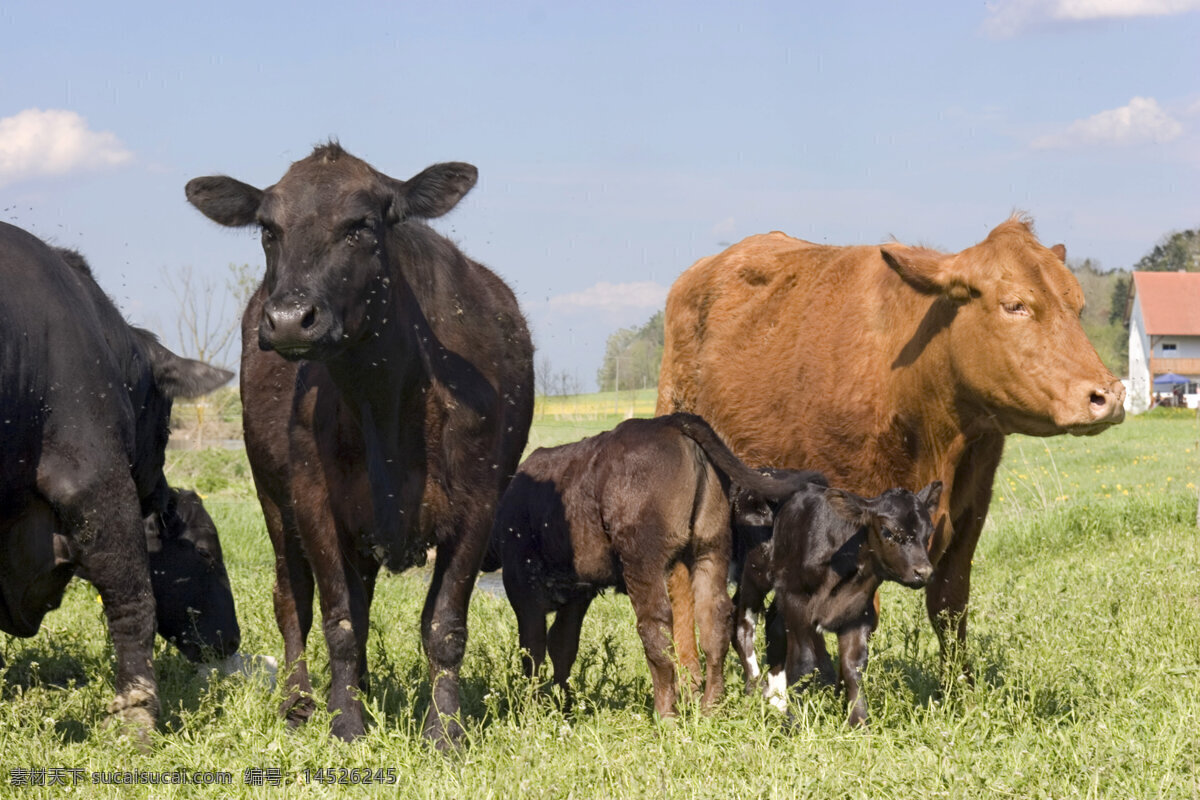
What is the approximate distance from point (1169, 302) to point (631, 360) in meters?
33.9

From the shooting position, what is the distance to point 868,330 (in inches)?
255

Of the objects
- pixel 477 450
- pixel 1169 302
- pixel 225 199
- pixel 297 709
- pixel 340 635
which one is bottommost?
pixel 297 709

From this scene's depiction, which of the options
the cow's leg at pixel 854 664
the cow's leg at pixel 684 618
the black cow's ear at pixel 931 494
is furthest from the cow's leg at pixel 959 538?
the cow's leg at pixel 684 618

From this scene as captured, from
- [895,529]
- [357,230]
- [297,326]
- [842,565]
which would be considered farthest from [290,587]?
[895,529]

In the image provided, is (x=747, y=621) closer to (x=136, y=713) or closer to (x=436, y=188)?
(x=436, y=188)

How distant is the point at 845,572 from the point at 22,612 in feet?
12.2

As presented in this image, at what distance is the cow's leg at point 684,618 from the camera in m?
5.96

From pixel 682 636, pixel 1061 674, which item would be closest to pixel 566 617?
pixel 682 636

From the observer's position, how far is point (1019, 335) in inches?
224

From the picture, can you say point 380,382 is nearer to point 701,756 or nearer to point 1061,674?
point 701,756

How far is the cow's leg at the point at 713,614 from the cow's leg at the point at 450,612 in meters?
1.20

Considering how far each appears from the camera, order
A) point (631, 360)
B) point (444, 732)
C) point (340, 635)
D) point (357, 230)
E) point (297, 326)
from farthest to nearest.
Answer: point (631, 360), point (340, 635), point (444, 732), point (357, 230), point (297, 326)

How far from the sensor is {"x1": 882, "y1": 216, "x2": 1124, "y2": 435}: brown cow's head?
546cm

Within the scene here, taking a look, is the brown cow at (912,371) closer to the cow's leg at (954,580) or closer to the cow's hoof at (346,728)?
the cow's leg at (954,580)
